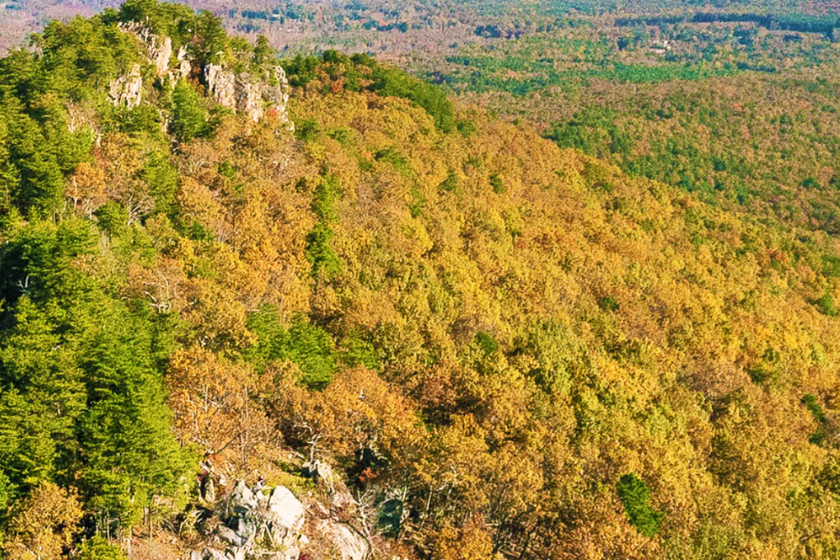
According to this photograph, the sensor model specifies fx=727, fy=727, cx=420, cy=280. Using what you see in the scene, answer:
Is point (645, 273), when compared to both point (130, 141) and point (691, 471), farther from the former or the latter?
point (130, 141)

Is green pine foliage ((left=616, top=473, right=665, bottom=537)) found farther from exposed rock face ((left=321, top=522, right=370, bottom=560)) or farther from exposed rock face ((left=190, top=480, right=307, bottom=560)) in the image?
exposed rock face ((left=190, top=480, right=307, bottom=560))

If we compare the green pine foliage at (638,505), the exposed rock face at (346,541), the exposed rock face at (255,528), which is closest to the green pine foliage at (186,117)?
the exposed rock face at (255,528)

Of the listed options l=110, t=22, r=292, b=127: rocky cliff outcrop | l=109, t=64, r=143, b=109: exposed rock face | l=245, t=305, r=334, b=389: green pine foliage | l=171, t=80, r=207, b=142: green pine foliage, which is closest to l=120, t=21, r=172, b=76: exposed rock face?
l=110, t=22, r=292, b=127: rocky cliff outcrop

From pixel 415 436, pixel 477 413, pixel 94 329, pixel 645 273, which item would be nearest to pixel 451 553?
pixel 415 436

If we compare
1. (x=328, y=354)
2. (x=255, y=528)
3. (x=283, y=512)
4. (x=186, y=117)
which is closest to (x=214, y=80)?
(x=186, y=117)

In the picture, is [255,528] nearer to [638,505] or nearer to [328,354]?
[328,354]
